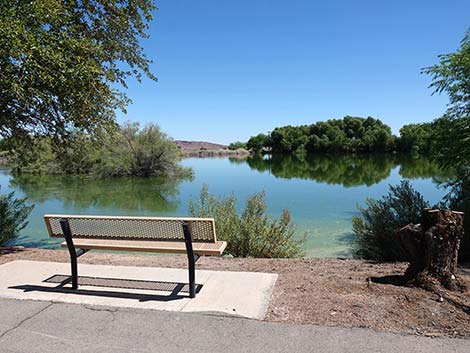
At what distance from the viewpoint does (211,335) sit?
3131mm

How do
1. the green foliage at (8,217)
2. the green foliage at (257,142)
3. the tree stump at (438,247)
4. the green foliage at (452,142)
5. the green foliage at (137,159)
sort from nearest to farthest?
1. the tree stump at (438,247)
2. the green foliage at (8,217)
3. the green foliage at (452,142)
4. the green foliage at (137,159)
5. the green foliage at (257,142)

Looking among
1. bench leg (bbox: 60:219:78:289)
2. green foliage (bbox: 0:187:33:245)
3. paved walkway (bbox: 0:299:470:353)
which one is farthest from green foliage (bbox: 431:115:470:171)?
green foliage (bbox: 0:187:33:245)

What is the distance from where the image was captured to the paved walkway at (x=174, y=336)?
2.90 m

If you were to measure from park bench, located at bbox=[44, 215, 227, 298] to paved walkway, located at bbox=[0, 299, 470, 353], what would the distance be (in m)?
0.69

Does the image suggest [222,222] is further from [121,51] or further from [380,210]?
[121,51]

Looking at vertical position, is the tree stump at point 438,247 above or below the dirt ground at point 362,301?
above

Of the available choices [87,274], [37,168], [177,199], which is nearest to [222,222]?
[87,274]

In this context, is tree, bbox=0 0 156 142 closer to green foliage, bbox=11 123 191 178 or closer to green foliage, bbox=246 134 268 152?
green foliage, bbox=11 123 191 178

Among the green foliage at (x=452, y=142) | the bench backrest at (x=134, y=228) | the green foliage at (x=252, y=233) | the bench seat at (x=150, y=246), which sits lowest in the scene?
the green foliage at (x=252, y=233)

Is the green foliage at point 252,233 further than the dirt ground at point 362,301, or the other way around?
the green foliage at point 252,233

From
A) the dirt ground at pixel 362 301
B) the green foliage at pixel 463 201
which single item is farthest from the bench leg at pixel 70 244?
the green foliage at pixel 463 201

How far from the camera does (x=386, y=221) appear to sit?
6.89 metres

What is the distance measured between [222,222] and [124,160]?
28.3 metres

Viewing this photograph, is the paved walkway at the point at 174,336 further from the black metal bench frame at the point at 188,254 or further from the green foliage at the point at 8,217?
the green foliage at the point at 8,217
